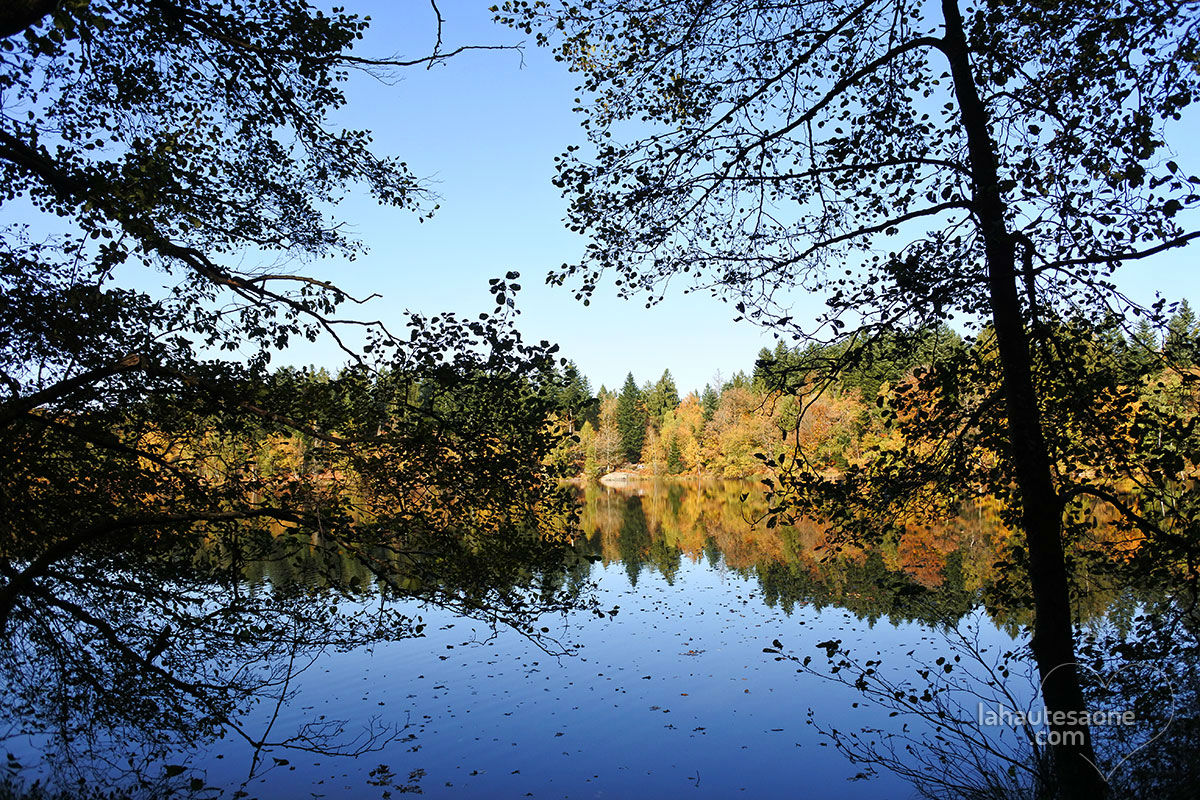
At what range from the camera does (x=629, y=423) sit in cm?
9531

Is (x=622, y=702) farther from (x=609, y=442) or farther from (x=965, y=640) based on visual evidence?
(x=609, y=442)

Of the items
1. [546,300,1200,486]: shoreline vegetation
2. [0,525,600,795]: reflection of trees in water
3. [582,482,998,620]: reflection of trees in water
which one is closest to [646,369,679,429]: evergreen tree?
[546,300,1200,486]: shoreline vegetation

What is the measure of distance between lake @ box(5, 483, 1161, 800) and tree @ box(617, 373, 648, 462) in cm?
7313

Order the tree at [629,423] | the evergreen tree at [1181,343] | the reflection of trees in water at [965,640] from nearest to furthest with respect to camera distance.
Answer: the evergreen tree at [1181,343] → the reflection of trees in water at [965,640] → the tree at [629,423]

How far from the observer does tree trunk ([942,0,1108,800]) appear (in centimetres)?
496

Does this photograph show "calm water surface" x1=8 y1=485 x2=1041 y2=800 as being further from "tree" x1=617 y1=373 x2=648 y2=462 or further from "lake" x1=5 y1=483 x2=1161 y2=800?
"tree" x1=617 y1=373 x2=648 y2=462

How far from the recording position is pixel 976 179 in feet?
17.5

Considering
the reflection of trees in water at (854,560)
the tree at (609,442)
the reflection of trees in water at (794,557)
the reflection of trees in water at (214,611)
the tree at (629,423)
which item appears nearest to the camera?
the reflection of trees in water at (214,611)

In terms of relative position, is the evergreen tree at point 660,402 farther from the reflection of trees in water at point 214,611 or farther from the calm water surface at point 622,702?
the reflection of trees in water at point 214,611

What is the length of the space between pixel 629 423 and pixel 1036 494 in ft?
296

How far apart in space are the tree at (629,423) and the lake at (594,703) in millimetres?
73132

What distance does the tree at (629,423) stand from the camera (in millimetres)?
95312

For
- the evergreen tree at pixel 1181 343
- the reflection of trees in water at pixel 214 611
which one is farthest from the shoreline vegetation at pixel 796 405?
the reflection of trees in water at pixel 214 611

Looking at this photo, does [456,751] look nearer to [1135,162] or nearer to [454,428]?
[454,428]
